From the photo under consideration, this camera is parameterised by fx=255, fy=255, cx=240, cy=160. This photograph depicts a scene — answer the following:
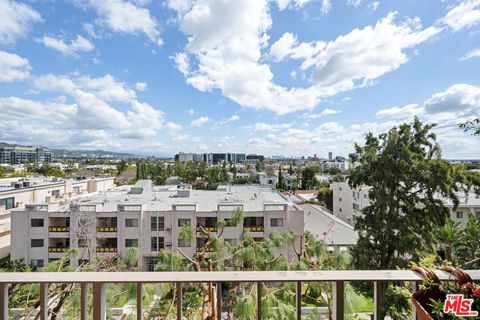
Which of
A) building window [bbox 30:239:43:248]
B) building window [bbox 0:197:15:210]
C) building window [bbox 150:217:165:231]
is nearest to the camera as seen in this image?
building window [bbox 30:239:43:248]

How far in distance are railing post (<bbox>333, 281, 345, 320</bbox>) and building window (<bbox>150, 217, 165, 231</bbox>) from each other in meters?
11.8

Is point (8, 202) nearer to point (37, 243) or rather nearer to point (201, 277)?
point (37, 243)

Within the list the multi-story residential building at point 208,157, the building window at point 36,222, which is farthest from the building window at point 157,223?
the multi-story residential building at point 208,157

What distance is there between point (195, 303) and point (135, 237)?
10338 millimetres

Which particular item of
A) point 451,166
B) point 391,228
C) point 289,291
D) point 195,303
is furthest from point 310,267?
point 451,166

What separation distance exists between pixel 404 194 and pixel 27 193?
70.4 feet

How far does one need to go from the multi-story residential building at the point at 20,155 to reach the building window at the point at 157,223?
95.4m

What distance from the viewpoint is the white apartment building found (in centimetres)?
1457

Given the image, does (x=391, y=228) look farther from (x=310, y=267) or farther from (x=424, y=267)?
(x=424, y=267)

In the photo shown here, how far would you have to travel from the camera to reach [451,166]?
7508 millimetres

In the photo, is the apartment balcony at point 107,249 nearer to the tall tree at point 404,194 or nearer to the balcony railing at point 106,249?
the balcony railing at point 106,249

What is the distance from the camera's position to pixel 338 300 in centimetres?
122

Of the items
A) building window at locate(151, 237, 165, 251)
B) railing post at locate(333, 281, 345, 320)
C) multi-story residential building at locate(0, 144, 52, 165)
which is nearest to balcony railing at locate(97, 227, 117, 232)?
building window at locate(151, 237, 165, 251)

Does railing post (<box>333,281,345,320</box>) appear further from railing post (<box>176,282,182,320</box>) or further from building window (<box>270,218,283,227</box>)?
building window (<box>270,218,283,227</box>)
